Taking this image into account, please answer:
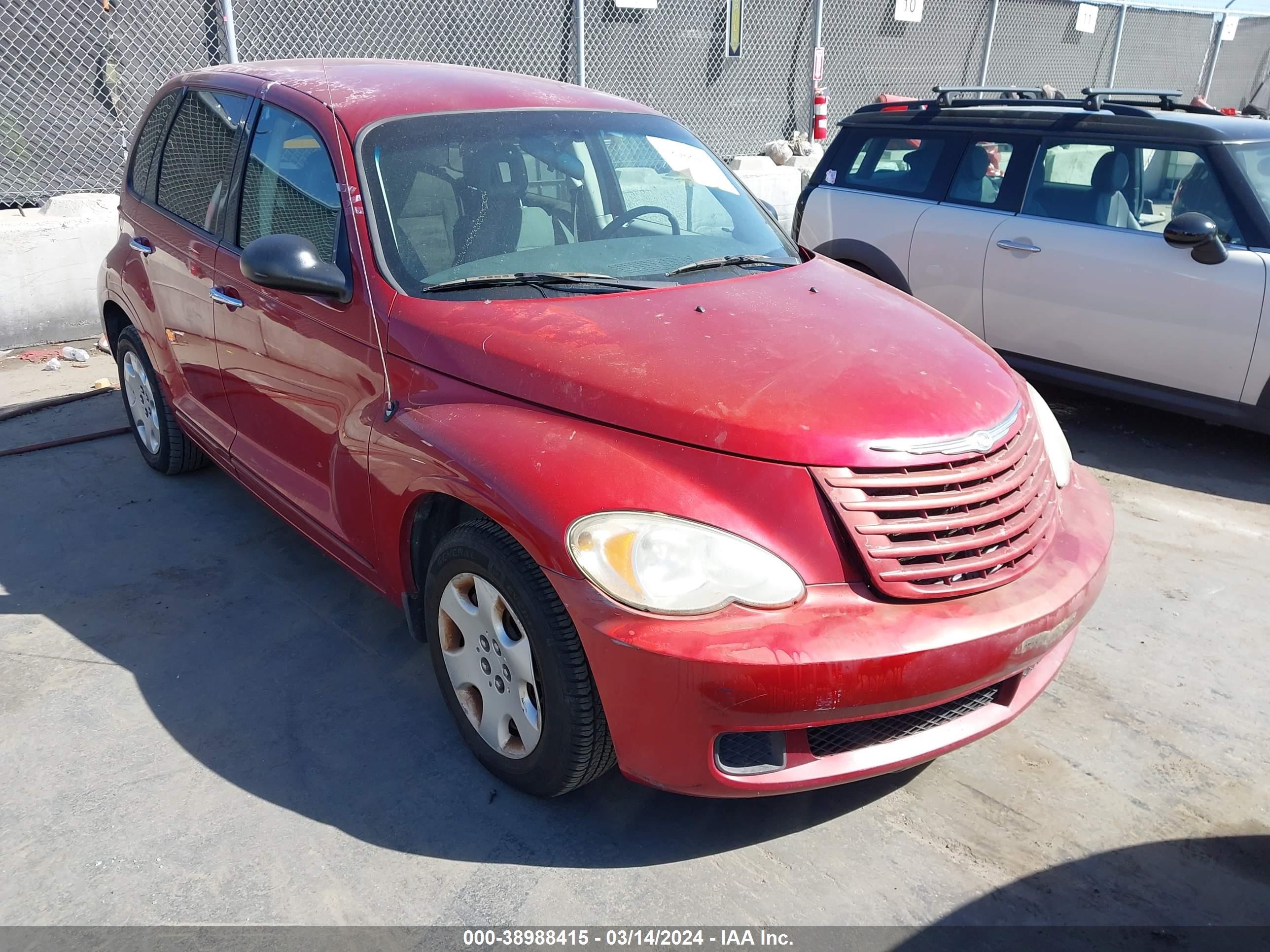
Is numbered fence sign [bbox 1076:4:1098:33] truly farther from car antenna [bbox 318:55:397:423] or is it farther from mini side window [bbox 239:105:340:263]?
car antenna [bbox 318:55:397:423]

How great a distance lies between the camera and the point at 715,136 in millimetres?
11719

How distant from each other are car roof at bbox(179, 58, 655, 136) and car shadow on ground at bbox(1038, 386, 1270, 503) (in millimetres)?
3202

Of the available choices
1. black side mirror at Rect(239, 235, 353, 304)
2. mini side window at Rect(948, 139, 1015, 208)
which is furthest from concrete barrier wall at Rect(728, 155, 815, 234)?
black side mirror at Rect(239, 235, 353, 304)

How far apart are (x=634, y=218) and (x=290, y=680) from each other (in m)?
1.94

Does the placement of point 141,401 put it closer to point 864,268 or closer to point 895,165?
point 864,268

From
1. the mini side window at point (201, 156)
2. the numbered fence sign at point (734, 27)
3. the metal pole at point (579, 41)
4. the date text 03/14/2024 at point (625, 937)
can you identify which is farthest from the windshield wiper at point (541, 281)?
the numbered fence sign at point (734, 27)

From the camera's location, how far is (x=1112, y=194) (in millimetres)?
5406

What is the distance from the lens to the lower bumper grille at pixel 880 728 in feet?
7.92

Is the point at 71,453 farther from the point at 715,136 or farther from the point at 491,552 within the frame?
the point at 715,136

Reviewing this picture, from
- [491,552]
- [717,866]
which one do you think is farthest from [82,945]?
[717,866]

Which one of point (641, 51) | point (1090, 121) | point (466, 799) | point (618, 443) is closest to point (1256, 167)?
point (1090, 121)

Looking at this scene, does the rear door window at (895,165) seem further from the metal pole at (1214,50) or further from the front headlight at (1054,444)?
the metal pole at (1214,50)

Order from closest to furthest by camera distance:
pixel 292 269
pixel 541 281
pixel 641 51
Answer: pixel 292 269
pixel 541 281
pixel 641 51

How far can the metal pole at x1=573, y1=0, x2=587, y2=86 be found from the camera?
9273 mm
